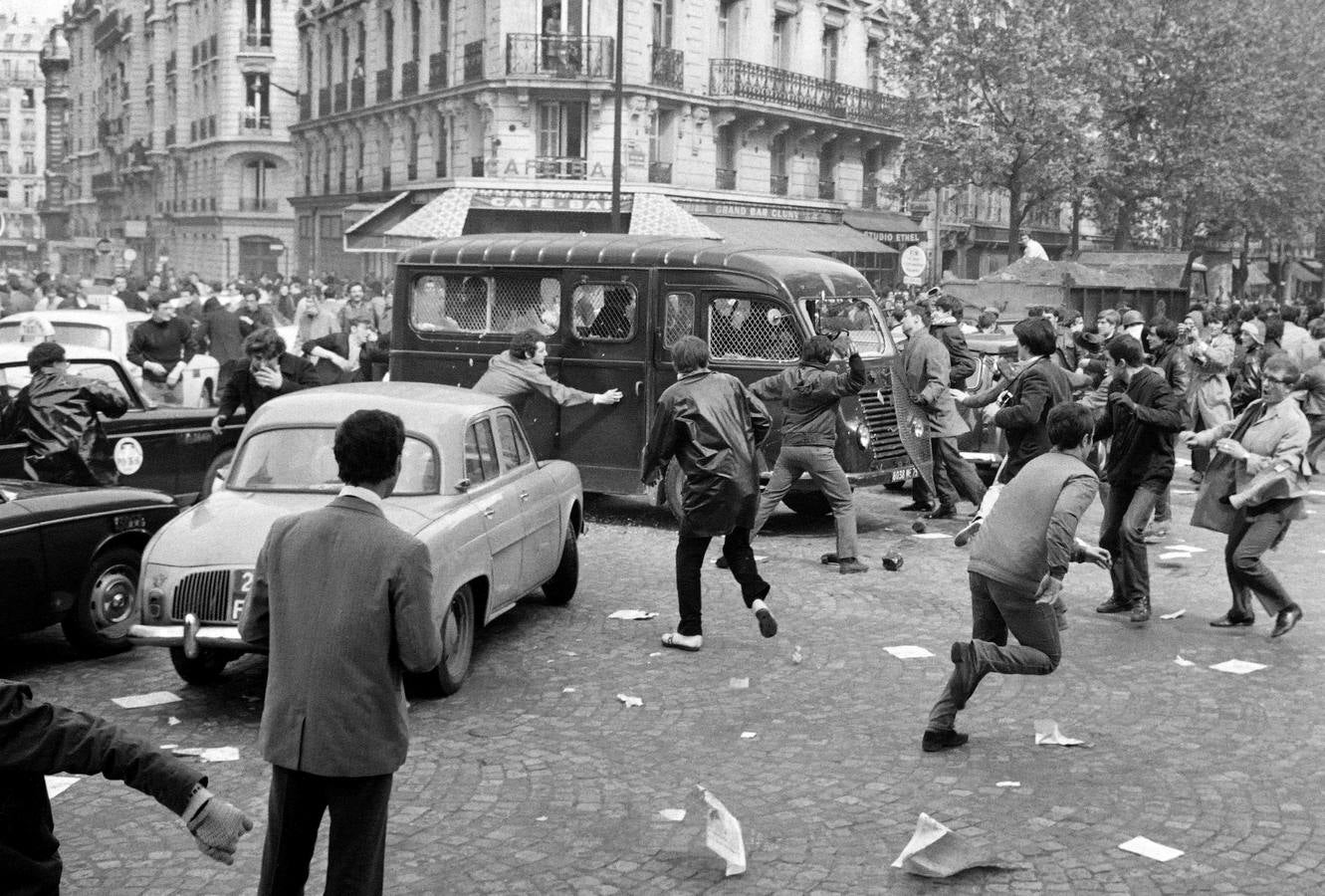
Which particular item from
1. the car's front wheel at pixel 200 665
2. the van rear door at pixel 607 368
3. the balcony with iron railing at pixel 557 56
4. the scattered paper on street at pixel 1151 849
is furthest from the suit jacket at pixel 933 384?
the balcony with iron railing at pixel 557 56

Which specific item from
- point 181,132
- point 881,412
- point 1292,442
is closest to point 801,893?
point 1292,442

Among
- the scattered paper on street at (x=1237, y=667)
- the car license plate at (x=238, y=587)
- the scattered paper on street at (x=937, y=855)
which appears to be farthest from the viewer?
the scattered paper on street at (x=1237, y=667)

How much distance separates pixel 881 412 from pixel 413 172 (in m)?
31.2

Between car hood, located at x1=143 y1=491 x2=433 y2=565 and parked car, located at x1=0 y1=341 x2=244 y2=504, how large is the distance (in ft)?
12.0

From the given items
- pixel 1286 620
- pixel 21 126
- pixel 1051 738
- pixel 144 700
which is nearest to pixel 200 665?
pixel 144 700

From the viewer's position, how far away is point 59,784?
6.34 metres

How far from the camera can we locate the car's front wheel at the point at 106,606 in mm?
8180

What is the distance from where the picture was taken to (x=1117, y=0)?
3791cm

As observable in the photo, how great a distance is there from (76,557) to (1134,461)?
6.17 m

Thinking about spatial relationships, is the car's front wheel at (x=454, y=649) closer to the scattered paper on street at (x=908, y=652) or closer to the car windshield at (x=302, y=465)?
the car windshield at (x=302, y=465)

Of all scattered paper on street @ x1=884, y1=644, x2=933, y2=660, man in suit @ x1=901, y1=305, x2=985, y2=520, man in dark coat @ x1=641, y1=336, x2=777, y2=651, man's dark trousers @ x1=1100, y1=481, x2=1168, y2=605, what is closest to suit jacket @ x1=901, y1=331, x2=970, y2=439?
man in suit @ x1=901, y1=305, x2=985, y2=520

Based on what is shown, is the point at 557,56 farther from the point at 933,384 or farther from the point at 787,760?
the point at 787,760

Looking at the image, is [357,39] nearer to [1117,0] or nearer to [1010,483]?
[1117,0]

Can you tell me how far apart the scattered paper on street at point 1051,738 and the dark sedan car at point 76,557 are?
185 inches
